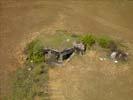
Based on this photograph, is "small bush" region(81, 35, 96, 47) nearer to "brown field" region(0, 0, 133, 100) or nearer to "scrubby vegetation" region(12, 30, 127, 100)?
"scrubby vegetation" region(12, 30, 127, 100)

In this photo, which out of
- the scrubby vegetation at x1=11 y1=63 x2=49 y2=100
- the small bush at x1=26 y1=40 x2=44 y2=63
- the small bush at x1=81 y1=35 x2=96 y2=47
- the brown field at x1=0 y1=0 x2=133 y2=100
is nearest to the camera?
the scrubby vegetation at x1=11 y1=63 x2=49 y2=100

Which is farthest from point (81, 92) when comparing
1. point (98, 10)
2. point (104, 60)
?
point (98, 10)

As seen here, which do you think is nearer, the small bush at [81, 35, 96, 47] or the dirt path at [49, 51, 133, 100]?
the dirt path at [49, 51, 133, 100]

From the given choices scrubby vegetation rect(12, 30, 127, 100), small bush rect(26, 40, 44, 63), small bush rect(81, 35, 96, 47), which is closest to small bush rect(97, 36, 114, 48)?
scrubby vegetation rect(12, 30, 127, 100)

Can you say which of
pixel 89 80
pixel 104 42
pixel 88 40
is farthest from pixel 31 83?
pixel 104 42

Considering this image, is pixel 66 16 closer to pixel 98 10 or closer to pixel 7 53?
pixel 98 10

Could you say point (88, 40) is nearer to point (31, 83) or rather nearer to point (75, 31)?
point (75, 31)
